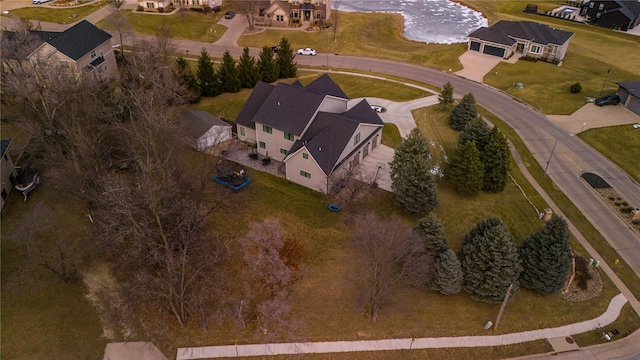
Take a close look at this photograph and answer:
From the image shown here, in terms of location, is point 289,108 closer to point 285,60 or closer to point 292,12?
point 285,60

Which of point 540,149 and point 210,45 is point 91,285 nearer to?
point 540,149

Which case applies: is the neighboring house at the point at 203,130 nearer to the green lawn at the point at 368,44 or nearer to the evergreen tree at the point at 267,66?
the evergreen tree at the point at 267,66

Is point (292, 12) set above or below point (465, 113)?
above

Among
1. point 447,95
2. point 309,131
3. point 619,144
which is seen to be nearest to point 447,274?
point 309,131

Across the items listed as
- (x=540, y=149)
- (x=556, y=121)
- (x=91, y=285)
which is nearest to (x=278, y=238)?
(x=91, y=285)

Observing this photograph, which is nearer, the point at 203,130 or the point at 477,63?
the point at 203,130

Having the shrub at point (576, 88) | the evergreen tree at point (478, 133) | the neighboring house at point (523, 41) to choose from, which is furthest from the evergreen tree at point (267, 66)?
the shrub at point (576, 88)

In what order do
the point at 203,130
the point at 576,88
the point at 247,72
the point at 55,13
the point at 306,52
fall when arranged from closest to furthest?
the point at 203,130
the point at 247,72
the point at 576,88
the point at 306,52
the point at 55,13

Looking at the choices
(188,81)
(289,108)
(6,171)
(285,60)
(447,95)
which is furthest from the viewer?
(285,60)

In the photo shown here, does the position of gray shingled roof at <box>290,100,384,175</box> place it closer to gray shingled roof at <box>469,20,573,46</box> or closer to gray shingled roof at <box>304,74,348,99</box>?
gray shingled roof at <box>304,74,348,99</box>
